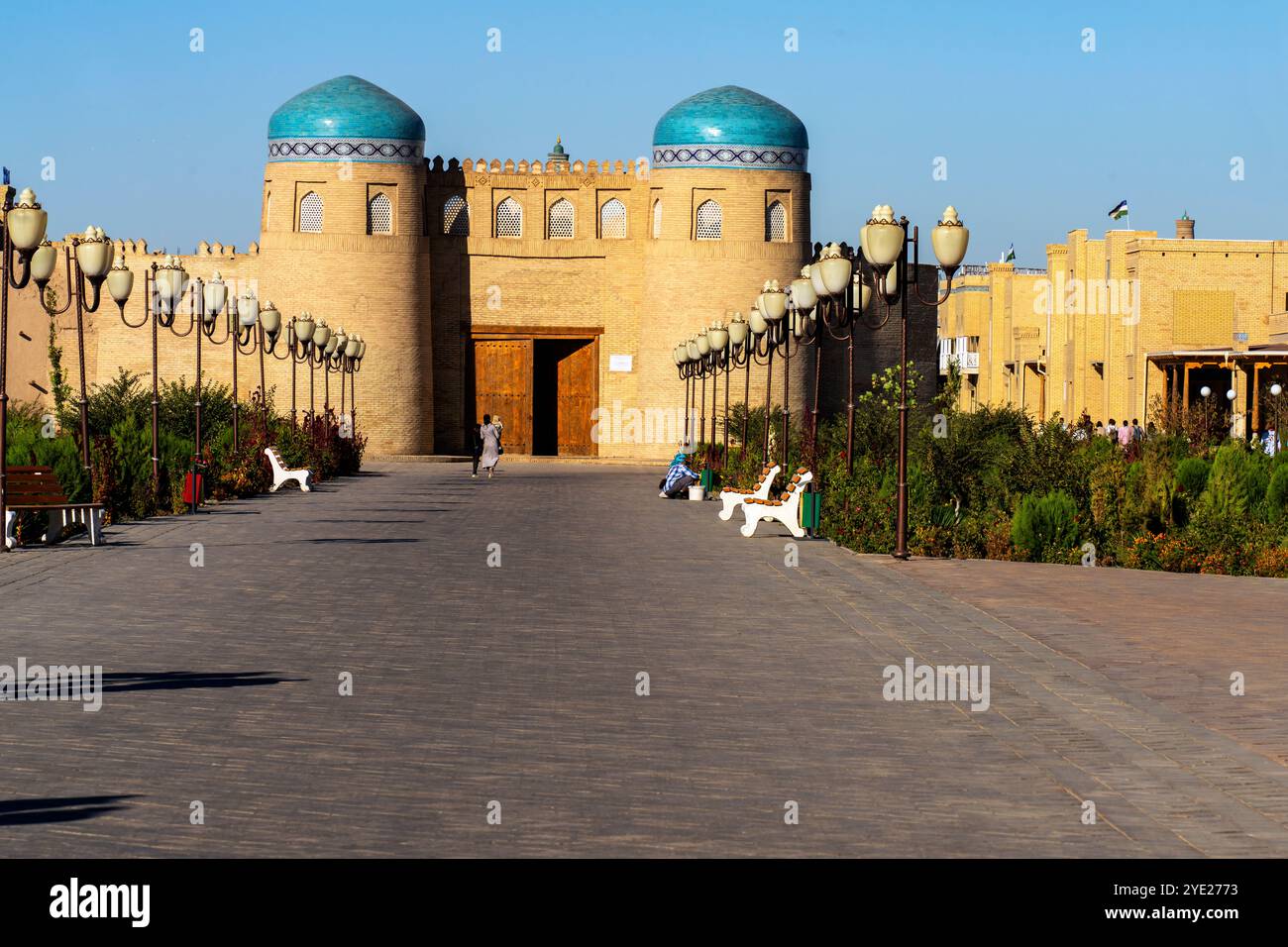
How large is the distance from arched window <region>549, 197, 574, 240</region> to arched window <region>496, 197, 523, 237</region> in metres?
0.86

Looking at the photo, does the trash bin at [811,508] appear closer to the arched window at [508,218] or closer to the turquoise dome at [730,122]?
the turquoise dome at [730,122]

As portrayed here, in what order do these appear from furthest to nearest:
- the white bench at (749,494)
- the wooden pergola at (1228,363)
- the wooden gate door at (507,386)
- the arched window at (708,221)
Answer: the wooden gate door at (507,386) → the arched window at (708,221) → the wooden pergola at (1228,363) → the white bench at (749,494)

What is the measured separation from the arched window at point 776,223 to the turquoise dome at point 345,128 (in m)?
9.42

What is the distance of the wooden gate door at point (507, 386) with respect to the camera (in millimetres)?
49906

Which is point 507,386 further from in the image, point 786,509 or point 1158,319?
point 786,509

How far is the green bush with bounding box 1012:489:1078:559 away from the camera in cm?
1611

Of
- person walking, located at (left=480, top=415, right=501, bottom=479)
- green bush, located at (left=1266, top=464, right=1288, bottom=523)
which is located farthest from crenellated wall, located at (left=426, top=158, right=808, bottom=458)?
green bush, located at (left=1266, top=464, right=1288, bottom=523)

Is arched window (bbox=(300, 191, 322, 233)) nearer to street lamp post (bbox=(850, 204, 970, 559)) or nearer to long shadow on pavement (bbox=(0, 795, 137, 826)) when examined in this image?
street lamp post (bbox=(850, 204, 970, 559))

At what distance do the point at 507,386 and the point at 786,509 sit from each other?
31.7 m

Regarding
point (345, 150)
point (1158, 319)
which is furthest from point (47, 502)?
point (1158, 319)

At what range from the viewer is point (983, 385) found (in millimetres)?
77750

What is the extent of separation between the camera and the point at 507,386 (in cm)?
5012

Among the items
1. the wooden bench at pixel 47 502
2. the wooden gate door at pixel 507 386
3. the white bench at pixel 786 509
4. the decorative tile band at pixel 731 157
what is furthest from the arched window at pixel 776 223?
the wooden bench at pixel 47 502
